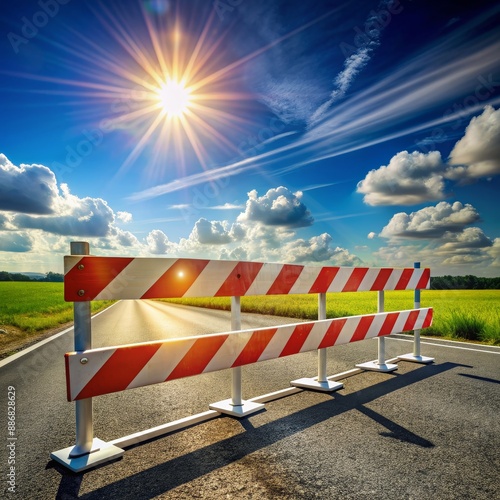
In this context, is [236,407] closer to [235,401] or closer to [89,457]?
[235,401]

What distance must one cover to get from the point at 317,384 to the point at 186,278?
7.64ft

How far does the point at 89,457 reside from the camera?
3031 millimetres

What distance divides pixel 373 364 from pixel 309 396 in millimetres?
1896

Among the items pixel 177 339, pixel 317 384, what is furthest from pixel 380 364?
pixel 177 339

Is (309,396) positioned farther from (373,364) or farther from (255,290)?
(373,364)

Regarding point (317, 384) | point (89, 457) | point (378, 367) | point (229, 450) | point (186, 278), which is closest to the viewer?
point (89, 457)

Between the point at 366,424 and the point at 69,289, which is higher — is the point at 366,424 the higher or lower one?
the lower one

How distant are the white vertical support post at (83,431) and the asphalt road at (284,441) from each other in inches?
4.1

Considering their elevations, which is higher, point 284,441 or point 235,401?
point 235,401

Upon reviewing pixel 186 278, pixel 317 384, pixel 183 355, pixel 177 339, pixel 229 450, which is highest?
pixel 186 278

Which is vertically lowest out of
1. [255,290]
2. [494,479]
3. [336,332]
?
[494,479]

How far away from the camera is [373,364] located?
20.2ft

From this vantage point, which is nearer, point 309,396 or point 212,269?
point 212,269

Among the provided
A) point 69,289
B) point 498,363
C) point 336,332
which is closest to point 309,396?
point 336,332
